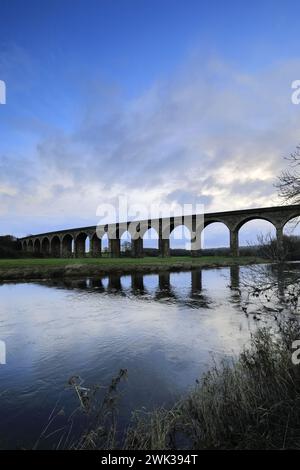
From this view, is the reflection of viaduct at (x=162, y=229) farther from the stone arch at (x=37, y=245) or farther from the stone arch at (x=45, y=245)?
the stone arch at (x=37, y=245)

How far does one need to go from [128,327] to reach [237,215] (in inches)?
1551

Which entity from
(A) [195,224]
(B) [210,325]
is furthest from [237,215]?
(B) [210,325]

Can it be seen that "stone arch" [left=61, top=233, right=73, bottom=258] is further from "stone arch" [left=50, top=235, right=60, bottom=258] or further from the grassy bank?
the grassy bank

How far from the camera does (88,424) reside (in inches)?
174

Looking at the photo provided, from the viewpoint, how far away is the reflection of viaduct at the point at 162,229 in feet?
140

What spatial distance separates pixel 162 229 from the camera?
55188mm

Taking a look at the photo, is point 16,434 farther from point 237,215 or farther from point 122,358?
A: point 237,215

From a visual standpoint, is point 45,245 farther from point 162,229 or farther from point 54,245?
point 162,229

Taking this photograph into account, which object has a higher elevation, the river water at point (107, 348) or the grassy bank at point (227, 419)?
the grassy bank at point (227, 419)

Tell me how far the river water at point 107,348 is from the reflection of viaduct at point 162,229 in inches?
944

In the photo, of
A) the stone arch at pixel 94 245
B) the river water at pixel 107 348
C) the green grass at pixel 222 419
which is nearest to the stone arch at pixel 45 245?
the stone arch at pixel 94 245

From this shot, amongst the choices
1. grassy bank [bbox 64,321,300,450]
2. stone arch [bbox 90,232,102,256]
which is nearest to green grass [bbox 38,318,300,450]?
grassy bank [bbox 64,321,300,450]

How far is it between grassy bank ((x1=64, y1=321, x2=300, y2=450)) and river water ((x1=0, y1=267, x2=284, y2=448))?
2.16 ft

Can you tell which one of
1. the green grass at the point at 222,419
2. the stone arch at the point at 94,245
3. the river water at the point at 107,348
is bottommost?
the river water at the point at 107,348
